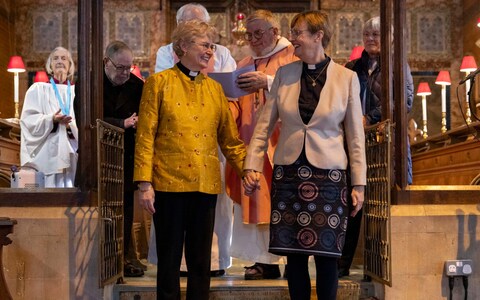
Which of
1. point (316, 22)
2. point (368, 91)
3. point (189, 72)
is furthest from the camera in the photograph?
point (368, 91)

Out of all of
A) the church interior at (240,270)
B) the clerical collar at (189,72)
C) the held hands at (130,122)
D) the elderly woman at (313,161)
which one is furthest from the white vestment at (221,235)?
the elderly woman at (313,161)

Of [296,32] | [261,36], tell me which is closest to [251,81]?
[261,36]

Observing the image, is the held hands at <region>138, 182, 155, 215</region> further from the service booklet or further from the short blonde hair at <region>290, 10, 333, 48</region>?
the short blonde hair at <region>290, 10, 333, 48</region>

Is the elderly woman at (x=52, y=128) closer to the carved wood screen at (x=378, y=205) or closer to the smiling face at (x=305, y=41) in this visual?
the carved wood screen at (x=378, y=205)

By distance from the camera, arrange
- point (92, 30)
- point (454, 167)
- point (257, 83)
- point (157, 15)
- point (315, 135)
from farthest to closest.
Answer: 1. point (157, 15)
2. point (454, 167)
3. point (92, 30)
4. point (257, 83)
5. point (315, 135)

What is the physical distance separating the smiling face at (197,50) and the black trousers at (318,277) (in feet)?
3.47

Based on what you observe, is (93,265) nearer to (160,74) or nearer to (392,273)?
(160,74)

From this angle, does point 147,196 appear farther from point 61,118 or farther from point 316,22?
point 61,118

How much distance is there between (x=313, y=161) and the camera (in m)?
3.26

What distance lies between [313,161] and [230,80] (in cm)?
105

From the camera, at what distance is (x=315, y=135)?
329 cm

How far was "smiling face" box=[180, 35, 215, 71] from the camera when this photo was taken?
141 inches

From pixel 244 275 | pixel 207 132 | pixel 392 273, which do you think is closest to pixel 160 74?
pixel 207 132

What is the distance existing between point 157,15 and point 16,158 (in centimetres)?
441
